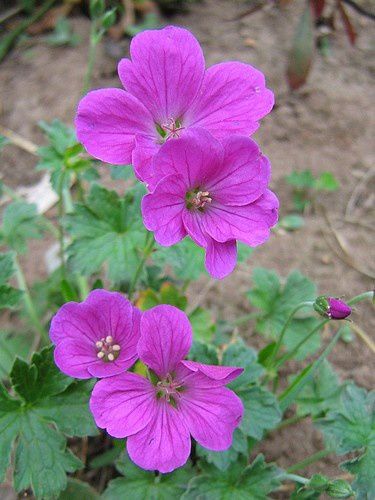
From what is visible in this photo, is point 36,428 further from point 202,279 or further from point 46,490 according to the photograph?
point 202,279

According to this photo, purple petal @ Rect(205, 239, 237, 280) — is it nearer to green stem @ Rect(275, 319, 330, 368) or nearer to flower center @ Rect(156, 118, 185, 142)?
flower center @ Rect(156, 118, 185, 142)

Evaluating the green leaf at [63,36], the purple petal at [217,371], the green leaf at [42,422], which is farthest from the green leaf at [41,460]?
the green leaf at [63,36]

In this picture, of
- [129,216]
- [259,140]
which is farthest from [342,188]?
[129,216]

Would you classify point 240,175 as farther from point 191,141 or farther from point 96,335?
point 96,335

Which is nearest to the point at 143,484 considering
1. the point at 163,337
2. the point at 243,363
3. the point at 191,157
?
the point at 243,363

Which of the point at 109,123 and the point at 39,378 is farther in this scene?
the point at 39,378

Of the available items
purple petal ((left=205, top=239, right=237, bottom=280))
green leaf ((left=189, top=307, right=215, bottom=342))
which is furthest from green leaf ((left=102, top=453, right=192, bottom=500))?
purple petal ((left=205, top=239, right=237, bottom=280))
